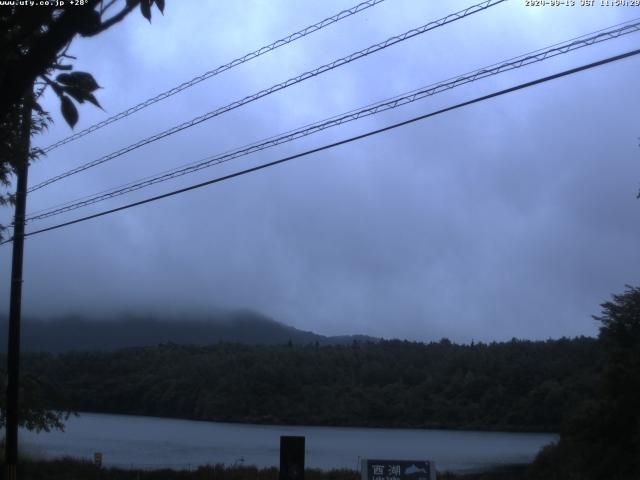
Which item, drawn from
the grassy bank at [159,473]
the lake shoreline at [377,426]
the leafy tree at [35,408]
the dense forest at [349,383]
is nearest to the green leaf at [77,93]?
the leafy tree at [35,408]

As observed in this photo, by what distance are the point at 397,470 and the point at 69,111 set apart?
9956 millimetres

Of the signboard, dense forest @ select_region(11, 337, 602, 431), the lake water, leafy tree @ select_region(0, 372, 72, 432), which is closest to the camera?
the signboard

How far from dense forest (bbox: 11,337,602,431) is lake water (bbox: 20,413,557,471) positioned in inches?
51.0

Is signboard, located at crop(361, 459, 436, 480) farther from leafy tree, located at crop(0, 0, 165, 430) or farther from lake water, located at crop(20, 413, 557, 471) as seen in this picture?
lake water, located at crop(20, 413, 557, 471)

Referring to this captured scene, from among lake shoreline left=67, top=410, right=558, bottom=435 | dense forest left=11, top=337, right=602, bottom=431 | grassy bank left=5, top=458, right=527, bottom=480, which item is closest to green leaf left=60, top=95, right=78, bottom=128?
grassy bank left=5, top=458, right=527, bottom=480

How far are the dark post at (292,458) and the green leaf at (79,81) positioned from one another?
9.84 m

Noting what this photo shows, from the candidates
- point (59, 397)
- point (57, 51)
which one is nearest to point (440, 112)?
point (57, 51)

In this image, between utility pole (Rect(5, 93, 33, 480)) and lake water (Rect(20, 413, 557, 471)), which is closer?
utility pole (Rect(5, 93, 33, 480))

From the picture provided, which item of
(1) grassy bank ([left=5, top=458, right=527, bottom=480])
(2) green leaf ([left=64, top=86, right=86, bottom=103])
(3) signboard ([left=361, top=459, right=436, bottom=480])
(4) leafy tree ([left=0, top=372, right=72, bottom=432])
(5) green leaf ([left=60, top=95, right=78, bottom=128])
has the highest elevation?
(2) green leaf ([left=64, top=86, right=86, bottom=103])

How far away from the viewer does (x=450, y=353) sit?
190 feet

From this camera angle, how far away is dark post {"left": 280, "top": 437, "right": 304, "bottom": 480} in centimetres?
1343

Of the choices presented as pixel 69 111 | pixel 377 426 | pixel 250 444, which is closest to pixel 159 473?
pixel 250 444

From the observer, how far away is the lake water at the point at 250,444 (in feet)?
113

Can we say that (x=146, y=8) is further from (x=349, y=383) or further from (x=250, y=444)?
(x=349, y=383)
